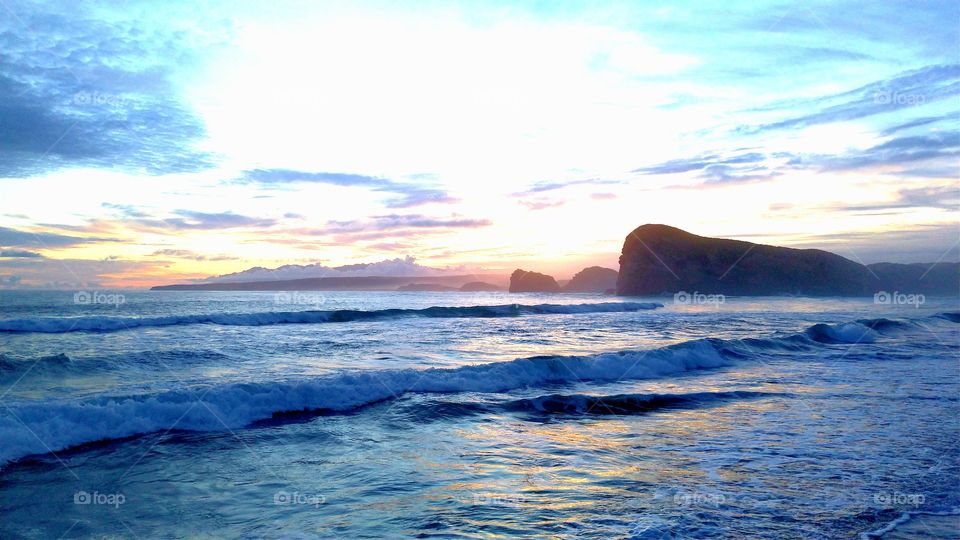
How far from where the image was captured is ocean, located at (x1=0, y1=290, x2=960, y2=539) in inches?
266

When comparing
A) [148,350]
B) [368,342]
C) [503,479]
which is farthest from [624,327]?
[503,479]

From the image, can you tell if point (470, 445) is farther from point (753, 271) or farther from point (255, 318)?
point (753, 271)

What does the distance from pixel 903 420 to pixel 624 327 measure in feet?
80.1

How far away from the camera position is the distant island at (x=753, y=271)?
114938 millimetres

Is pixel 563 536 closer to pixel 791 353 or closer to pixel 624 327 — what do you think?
pixel 791 353

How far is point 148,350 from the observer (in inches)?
836

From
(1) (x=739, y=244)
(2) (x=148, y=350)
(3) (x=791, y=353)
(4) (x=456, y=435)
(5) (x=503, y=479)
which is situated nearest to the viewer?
(5) (x=503, y=479)
